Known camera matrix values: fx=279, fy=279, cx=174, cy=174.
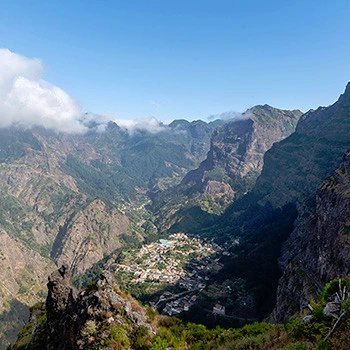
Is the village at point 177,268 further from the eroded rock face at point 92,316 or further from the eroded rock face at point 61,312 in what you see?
the eroded rock face at point 92,316

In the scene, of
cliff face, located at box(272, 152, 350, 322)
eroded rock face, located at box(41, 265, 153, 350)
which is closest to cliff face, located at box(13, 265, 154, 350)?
eroded rock face, located at box(41, 265, 153, 350)

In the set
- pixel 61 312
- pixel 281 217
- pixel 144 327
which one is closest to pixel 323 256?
pixel 144 327

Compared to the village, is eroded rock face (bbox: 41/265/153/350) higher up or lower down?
higher up

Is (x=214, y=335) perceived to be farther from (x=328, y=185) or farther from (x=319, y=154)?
(x=319, y=154)

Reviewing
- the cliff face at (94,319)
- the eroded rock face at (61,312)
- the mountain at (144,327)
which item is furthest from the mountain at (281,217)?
the cliff face at (94,319)

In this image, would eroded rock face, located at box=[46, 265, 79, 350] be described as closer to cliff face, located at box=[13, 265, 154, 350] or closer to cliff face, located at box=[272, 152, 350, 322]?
cliff face, located at box=[13, 265, 154, 350]

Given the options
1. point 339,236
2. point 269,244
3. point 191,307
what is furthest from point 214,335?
point 269,244
